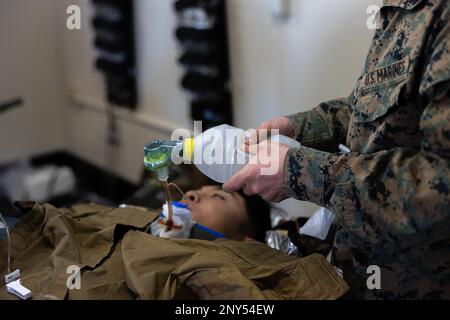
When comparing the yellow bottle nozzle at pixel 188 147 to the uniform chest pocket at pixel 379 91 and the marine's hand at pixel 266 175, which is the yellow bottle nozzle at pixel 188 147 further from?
the uniform chest pocket at pixel 379 91

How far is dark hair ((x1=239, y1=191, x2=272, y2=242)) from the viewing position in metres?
1.58

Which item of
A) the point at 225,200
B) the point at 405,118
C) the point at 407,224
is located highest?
the point at 405,118

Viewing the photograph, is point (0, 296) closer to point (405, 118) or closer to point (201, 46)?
point (405, 118)

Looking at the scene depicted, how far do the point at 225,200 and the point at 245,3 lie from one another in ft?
3.03

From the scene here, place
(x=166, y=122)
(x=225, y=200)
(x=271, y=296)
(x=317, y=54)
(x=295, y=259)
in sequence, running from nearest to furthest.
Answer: (x=271, y=296), (x=295, y=259), (x=225, y=200), (x=317, y=54), (x=166, y=122)

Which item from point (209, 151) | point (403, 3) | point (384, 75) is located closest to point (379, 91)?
point (384, 75)

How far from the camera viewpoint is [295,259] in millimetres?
1060

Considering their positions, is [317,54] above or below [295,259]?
above

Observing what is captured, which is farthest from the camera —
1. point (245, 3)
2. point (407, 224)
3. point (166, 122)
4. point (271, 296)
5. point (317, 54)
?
point (166, 122)

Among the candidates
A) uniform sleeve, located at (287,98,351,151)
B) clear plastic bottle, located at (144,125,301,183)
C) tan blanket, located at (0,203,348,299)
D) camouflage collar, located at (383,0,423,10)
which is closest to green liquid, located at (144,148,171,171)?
clear plastic bottle, located at (144,125,301,183)

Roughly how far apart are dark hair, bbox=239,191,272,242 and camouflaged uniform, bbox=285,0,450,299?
506mm

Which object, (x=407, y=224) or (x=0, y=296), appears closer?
(x=407, y=224)

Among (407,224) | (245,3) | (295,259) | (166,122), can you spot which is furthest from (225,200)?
(166,122)

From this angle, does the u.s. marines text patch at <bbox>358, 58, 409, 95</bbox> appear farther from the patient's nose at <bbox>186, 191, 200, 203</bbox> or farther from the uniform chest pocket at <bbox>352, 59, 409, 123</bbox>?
the patient's nose at <bbox>186, 191, 200, 203</bbox>
